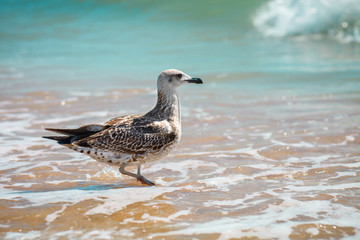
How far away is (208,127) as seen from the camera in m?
8.14

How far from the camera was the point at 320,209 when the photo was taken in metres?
4.62

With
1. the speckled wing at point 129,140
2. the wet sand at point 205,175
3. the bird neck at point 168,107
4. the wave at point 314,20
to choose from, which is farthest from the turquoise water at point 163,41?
the speckled wing at point 129,140

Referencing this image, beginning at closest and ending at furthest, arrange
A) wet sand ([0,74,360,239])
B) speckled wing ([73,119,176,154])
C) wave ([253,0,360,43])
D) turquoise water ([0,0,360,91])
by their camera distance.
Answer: wet sand ([0,74,360,239]), speckled wing ([73,119,176,154]), turquoise water ([0,0,360,91]), wave ([253,0,360,43])

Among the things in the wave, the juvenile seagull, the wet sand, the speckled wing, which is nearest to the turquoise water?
the wave

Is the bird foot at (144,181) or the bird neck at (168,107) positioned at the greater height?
the bird neck at (168,107)

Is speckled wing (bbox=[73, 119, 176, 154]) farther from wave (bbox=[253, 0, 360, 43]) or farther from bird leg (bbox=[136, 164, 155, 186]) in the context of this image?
wave (bbox=[253, 0, 360, 43])

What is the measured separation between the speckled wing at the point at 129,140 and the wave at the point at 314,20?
13.2 m

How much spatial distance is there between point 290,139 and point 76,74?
758 cm

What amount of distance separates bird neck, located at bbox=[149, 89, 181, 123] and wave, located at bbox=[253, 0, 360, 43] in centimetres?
1262

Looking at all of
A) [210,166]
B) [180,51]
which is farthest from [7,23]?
[210,166]

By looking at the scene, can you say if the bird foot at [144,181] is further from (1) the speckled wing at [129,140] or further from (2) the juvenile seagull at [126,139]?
(1) the speckled wing at [129,140]

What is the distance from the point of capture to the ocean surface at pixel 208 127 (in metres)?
4.43

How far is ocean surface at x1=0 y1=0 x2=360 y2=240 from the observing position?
4430 millimetres

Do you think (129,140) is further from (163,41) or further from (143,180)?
(163,41)
